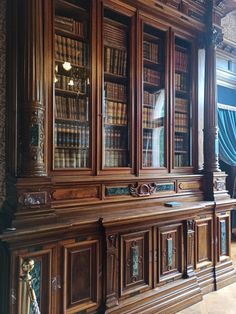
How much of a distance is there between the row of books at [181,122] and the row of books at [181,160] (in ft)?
0.89

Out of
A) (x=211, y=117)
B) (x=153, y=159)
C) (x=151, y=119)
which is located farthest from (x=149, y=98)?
(x=211, y=117)

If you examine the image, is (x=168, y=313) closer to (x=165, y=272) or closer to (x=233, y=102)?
(x=165, y=272)

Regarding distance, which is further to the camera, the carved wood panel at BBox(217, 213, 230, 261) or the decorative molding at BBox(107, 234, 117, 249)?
the carved wood panel at BBox(217, 213, 230, 261)

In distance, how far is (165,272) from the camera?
2.64 m

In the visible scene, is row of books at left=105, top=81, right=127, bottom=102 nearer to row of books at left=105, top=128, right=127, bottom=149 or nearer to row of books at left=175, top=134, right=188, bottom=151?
row of books at left=105, top=128, right=127, bottom=149

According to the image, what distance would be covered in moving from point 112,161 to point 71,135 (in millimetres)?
444

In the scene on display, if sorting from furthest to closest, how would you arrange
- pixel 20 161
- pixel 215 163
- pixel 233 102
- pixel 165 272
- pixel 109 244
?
pixel 233 102 → pixel 215 163 → pixel 165 272 → pixel 109 244 → pixel 20 161

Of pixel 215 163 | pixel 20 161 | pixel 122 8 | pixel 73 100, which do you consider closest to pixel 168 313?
pixel 215 163

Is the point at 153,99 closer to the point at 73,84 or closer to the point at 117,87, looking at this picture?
the point at 117,87

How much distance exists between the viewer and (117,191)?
2.49 m

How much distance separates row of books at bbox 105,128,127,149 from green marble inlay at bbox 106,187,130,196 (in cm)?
38

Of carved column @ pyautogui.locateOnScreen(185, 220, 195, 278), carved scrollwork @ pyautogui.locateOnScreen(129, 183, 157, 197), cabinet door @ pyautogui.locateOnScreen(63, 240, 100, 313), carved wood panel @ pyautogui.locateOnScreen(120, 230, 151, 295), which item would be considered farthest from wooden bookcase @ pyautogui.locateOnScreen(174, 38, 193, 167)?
cabinet door @ pyautogui.locateOnScreen(63, 240, 100, 313)

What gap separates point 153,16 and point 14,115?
1.74m

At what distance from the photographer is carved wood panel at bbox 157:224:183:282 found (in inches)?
102
